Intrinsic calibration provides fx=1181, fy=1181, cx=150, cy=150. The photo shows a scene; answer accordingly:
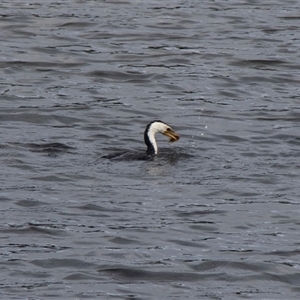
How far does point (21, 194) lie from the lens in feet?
46.6

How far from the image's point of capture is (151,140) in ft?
56.4

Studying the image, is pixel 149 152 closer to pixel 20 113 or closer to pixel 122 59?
pixel 20 113

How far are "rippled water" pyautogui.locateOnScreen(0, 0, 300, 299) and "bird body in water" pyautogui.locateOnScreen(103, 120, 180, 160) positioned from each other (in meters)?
0.21

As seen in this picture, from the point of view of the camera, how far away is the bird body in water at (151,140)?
53.9 feet

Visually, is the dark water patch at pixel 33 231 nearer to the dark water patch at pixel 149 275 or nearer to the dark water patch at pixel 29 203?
the dark water patch at pixel 29 203

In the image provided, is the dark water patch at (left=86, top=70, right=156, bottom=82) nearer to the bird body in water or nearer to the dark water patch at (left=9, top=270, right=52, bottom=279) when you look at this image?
the bird body in water

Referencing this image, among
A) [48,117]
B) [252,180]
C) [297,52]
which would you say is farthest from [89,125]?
[297,52]

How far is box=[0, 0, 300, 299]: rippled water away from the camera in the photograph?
11609 mm

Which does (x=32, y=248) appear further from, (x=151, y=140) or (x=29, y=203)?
(x=151, y=140)

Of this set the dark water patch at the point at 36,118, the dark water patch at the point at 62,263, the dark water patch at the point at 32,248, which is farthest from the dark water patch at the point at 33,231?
the dark water patch at the point at 36,118

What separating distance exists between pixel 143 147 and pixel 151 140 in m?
0.44

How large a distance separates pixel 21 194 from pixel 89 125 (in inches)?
177

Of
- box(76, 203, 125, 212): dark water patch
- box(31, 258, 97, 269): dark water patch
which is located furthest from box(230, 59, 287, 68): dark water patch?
box(31, 258, 97, 269): dark water patch

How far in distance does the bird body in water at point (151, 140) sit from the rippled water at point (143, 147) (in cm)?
21
